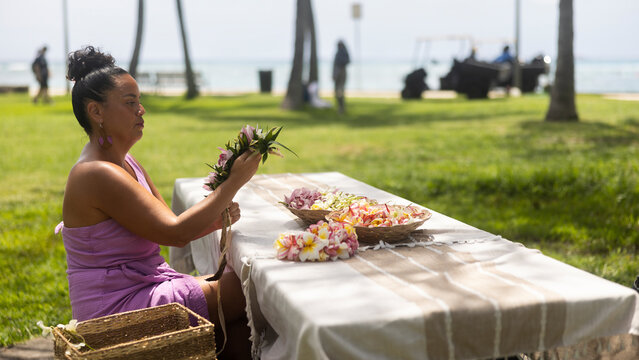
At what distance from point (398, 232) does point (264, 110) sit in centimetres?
1813

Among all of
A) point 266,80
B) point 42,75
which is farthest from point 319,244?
point 266,80

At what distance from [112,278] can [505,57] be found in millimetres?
23363

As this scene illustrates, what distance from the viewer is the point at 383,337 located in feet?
6.24

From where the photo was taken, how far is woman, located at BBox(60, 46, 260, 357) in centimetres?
265

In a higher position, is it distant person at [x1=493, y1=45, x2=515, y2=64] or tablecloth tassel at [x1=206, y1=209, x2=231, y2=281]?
distant person at [x1=493, y1=45, x2=515, y2=64]

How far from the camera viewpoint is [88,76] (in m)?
2.79

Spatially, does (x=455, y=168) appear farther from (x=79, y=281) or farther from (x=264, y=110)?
(x=264, y=110)

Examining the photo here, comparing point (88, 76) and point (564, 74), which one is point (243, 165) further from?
point (564, 74)

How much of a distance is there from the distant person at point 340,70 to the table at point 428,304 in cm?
1668

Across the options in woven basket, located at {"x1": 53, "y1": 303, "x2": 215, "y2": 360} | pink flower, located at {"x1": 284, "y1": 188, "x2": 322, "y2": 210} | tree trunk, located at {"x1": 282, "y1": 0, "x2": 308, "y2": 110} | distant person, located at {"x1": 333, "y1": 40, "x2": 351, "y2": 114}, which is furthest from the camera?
tree trunk, located at {"x1": 282, "y1": 0, "x2": 308, "y2": 110}

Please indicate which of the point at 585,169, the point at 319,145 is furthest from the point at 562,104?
the point at 585,169

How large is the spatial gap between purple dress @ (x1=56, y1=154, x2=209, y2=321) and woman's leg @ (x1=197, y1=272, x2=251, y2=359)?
44mm

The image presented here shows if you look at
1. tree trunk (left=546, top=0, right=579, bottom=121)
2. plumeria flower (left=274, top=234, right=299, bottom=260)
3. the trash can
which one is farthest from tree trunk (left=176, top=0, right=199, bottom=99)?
plumeria flower (left=274, top=234, right=299, bottom=260)

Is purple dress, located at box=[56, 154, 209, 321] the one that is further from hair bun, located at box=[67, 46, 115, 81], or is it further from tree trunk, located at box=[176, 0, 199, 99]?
tree trunk, located at box=[176, 0, 199, 99]
